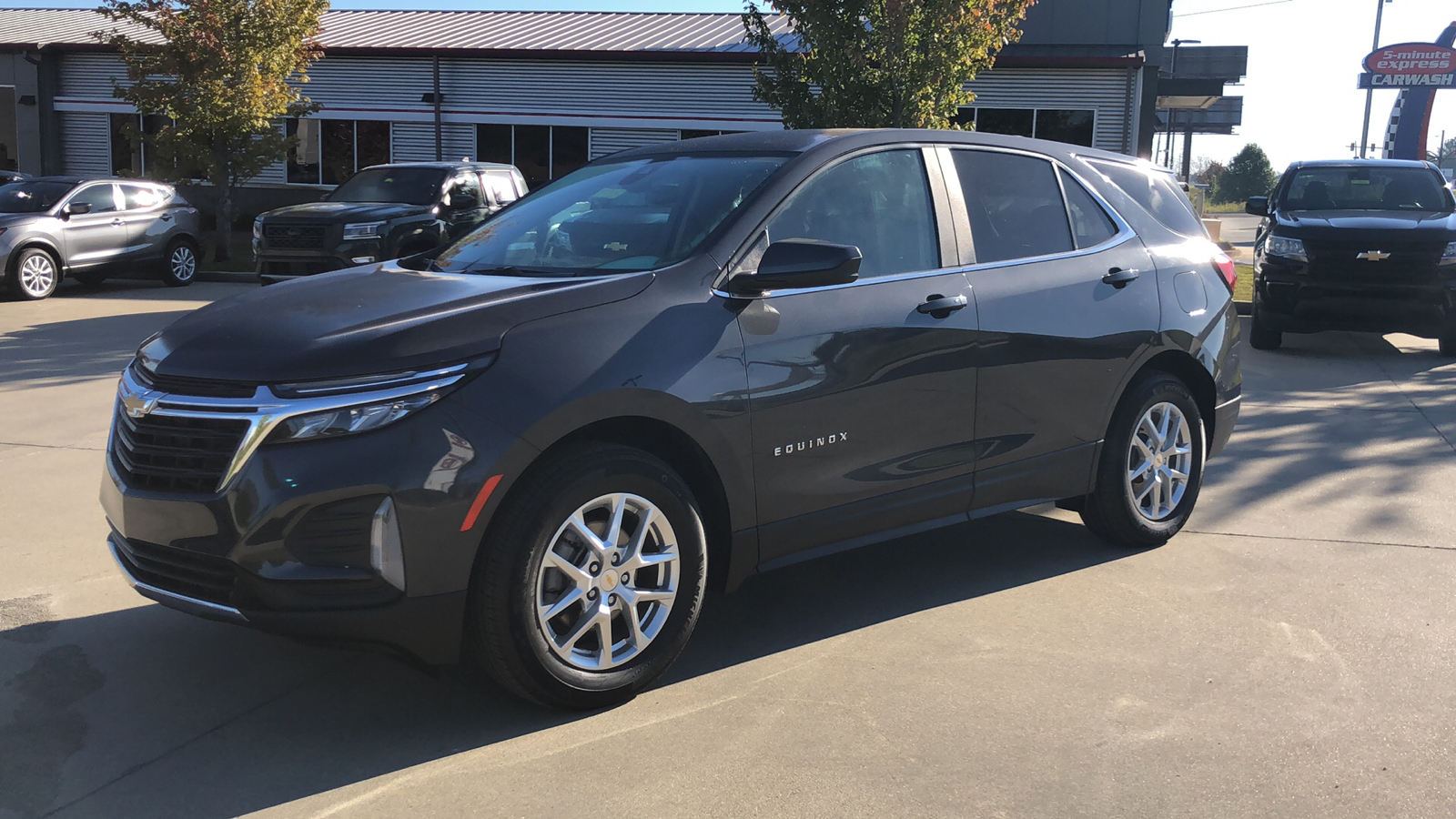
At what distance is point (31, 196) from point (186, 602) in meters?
15.6

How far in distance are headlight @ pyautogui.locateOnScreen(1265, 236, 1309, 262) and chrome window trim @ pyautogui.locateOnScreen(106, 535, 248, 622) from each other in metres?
10.8

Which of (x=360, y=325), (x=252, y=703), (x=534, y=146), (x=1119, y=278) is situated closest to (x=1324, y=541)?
(x=1119, y=278)

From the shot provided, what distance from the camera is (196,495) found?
10.9 ft

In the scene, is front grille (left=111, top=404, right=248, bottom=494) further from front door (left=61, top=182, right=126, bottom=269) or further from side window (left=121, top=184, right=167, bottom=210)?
side window (left=121, top=184, right=167, bottom=210)

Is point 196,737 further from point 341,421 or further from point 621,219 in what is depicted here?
point 621,219

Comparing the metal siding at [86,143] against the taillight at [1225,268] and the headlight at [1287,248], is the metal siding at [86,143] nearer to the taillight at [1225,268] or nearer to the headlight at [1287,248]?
the headlight at [1287,248]

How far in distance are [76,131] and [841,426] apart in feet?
103

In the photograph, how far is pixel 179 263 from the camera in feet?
59.5

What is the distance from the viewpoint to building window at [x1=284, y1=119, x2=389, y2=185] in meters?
28.5

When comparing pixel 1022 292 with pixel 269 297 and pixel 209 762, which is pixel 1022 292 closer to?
pixel 269 297

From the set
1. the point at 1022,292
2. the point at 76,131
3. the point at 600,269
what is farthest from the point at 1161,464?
the point at 76,131

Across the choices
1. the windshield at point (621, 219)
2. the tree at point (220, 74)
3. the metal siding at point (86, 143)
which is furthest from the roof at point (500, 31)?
the windshield at point (621, 219)

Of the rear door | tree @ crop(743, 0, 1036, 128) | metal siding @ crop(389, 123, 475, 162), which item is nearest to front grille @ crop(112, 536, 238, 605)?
the rear door

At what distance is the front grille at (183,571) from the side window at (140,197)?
15.6 m
